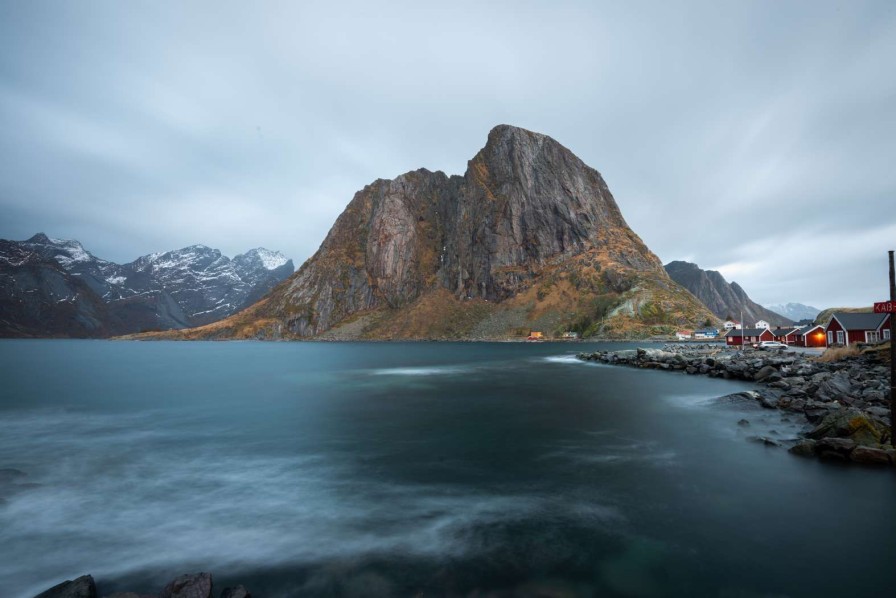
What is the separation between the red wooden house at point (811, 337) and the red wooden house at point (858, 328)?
6.63 metres

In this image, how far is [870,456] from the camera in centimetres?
1669

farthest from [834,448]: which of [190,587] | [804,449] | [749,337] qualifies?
[749,337]

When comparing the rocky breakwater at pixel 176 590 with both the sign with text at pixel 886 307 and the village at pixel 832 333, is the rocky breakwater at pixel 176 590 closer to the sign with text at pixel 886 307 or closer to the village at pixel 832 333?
the sign with text at pixel 886 307

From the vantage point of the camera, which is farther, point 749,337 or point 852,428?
point 749,337

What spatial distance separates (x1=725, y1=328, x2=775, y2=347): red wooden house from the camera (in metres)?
94.1

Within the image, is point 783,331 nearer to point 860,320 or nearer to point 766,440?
point 860,320

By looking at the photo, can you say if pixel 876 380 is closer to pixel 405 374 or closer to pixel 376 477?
pixel 376 477

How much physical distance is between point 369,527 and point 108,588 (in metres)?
6.23

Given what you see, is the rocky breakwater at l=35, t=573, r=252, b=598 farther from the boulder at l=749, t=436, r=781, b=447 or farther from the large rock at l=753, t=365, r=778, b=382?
the large rock at l=753, t=365, r=778, b=382

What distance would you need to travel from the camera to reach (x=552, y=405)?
3372 centimetres

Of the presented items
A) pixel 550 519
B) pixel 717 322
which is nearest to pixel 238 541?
pixel 550 519

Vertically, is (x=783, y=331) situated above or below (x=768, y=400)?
above

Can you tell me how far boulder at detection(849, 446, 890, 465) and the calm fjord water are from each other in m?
1.44

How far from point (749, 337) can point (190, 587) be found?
386 ft
